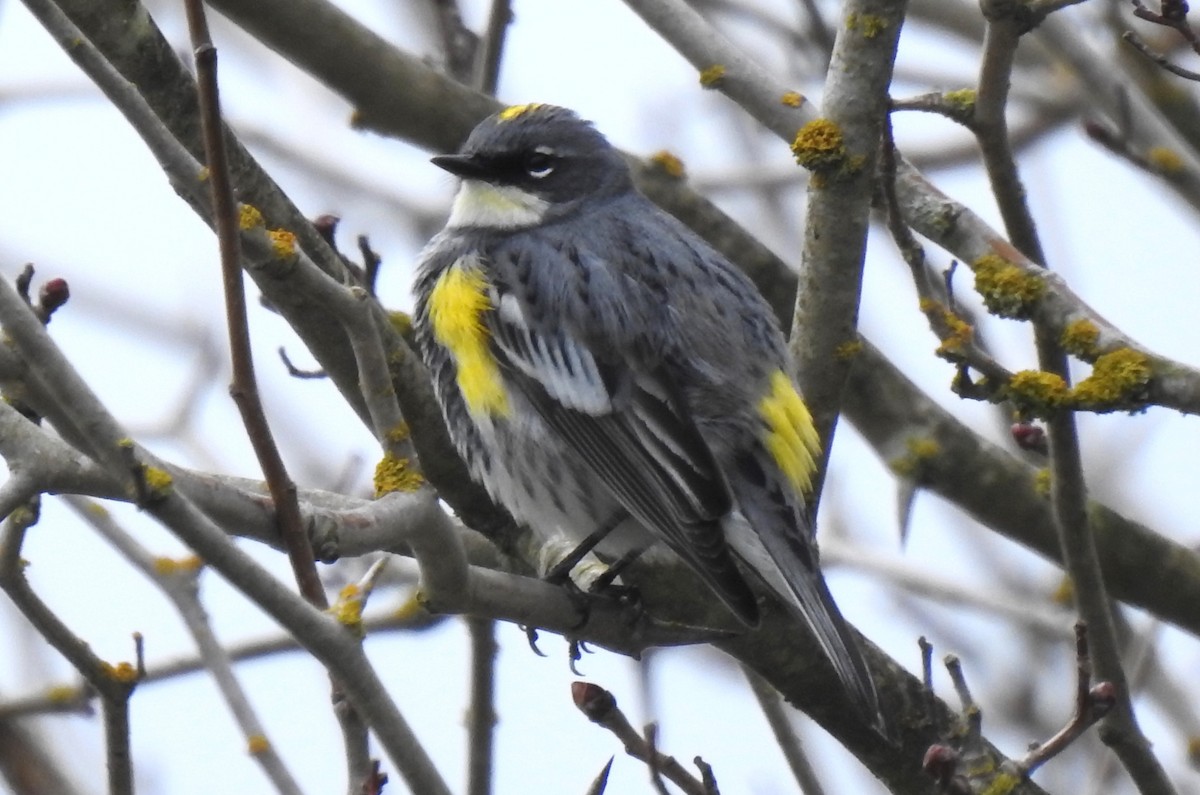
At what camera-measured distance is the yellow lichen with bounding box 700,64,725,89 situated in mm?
5598

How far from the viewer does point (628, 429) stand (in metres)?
5.20

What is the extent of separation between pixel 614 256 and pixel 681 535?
1.24 m

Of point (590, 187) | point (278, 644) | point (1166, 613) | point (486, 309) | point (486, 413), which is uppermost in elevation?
point (590, 187)

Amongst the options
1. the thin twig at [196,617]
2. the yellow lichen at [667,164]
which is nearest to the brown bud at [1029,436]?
the yellow lichen at [667,164]

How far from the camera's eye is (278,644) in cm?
553

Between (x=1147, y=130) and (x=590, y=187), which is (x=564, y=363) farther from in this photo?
(x=1147, y=130)

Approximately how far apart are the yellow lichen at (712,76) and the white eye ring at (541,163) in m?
0.95

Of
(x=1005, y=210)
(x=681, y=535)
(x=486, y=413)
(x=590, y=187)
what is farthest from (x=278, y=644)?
(x=1005, y=210)

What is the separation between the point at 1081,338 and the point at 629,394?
4.83 ft

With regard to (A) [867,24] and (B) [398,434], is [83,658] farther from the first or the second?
(A) [867,24]

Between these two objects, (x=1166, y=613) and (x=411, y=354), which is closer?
(x=411, y=354)

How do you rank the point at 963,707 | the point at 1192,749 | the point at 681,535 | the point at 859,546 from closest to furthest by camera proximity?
the point at 963,707
the point at 681,535
the point at 1192,749
the point at 859,546

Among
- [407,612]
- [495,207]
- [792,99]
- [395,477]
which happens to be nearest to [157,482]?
[395,477]

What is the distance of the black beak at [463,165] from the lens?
19.4ft
